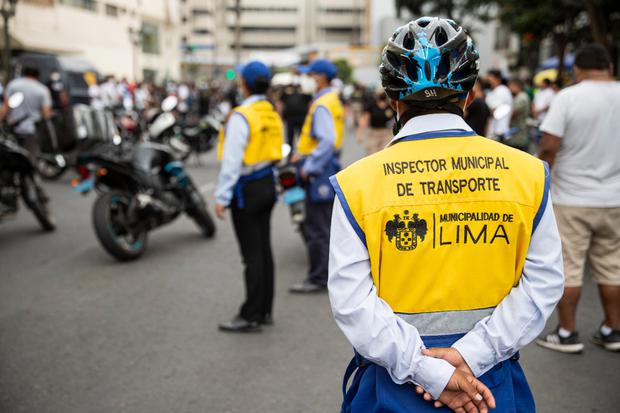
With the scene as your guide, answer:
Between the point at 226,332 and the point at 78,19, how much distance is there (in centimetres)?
4514

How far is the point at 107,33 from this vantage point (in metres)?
50.1

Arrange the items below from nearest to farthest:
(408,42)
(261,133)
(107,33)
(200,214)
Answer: (408,42)
(261,133)
(200,214)
(107,33)

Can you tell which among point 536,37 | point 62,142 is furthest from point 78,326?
point 536,37

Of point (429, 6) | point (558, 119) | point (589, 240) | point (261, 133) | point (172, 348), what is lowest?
point (172, 348)

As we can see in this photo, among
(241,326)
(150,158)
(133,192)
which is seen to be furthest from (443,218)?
(150,158)

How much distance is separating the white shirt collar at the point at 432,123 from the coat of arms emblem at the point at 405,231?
0.83 feet

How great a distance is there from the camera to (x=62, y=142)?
1325cm

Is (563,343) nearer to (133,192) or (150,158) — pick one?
(133,192)

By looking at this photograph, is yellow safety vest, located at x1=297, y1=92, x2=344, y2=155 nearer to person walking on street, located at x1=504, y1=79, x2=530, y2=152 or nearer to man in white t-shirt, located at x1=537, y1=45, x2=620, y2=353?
man in white t-shirt, located at x1=537, y1=45, x2=620, y2=353

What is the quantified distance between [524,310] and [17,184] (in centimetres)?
743

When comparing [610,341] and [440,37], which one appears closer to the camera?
[440,37]

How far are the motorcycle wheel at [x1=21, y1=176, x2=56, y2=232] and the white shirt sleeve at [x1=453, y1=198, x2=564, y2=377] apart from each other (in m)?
7.34

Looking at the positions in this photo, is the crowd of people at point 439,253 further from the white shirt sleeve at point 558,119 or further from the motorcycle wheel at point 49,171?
the motorcycle wheel at point 49,171

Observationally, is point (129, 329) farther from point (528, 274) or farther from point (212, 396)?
point (528, 274)
